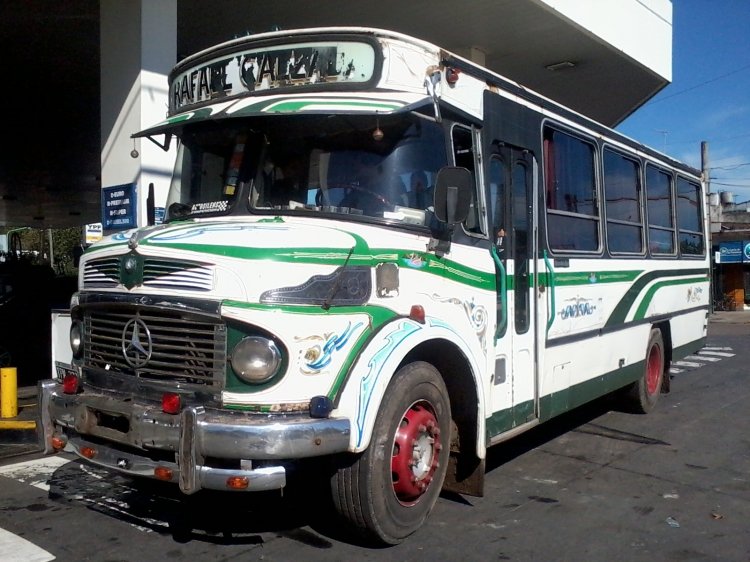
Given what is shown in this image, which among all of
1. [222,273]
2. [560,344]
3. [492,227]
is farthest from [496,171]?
[222,273]

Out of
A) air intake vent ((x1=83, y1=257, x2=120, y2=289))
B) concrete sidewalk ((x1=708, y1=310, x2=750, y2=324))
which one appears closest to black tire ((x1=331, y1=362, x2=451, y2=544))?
air intake vent ((x1=83, y1=257, x2=120, y2=289))

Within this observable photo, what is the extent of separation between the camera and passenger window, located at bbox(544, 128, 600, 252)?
653cm

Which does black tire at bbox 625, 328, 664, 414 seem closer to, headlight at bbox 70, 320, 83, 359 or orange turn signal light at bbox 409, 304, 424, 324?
orange turn signal light at bbox 409, 304, 424, 324

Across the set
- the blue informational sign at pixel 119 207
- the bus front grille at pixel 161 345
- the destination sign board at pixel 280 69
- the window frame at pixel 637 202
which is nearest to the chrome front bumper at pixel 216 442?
the bus front grille at pixel 161 345

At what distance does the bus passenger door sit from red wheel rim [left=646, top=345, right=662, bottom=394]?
3.48 meters

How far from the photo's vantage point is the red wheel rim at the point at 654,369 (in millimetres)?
9122

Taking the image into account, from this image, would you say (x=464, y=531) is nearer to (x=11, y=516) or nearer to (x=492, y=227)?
(x=492, y=227)

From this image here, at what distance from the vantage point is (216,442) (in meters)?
3.86

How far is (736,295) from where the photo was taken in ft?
111

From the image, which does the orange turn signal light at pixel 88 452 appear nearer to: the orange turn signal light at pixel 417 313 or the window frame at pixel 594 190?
the orange turn signal light at pixel 417 313

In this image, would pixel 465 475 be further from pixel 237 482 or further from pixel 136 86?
pixel 136 86

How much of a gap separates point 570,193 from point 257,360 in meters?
3.97

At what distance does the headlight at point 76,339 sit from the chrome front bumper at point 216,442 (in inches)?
28.8

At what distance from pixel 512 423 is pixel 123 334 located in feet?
9.69
